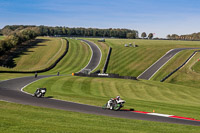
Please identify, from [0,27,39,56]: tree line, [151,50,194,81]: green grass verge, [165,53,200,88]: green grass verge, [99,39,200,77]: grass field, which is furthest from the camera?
[0,27,39,56]: tree line

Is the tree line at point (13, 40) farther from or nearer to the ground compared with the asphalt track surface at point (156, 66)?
farther from the ground

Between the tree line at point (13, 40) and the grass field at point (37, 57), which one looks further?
the tree line at point (13, 40)

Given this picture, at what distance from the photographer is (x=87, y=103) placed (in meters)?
29.9

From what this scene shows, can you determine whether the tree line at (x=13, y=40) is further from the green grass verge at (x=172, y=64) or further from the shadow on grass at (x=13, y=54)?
the green grass verge at (x=172, y=64)

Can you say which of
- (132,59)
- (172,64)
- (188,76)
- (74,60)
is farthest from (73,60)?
(188,76)

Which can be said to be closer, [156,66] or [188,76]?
[188,76]

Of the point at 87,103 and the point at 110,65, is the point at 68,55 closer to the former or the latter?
the point at 110,65

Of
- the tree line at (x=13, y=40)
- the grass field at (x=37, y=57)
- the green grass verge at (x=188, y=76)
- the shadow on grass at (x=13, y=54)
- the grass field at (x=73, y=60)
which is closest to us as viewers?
the green grass verge at (x=188, y=76)

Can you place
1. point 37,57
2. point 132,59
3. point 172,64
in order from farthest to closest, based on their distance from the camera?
1. point 37,57
2. point 132,59
3. point 172,64

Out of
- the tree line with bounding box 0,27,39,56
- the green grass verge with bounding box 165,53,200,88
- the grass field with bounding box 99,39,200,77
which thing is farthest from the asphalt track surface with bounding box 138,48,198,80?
the tree line with bounding box 0,27,39,56

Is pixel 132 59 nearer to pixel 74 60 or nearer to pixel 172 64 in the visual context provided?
pixel 172 64

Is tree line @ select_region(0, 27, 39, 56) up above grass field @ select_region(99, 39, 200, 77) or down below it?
above

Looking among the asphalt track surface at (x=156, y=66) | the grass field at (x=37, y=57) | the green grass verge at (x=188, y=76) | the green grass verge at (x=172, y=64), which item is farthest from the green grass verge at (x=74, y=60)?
the green grass verge at (x=188, y=76)

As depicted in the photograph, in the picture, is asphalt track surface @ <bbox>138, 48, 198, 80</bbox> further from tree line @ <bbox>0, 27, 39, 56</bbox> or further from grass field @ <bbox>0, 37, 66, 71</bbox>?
tree line @ <bbox>0, 27, 39, 56</bbox>
